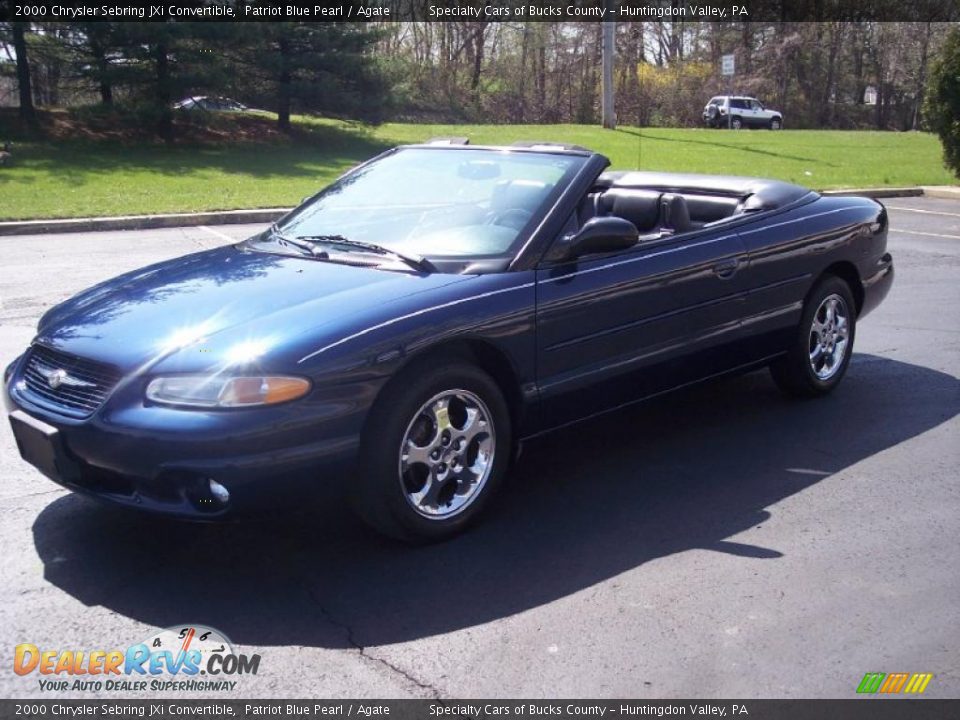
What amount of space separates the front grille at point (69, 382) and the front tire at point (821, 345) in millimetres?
3849

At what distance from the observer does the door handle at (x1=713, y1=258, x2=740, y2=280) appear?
541cm

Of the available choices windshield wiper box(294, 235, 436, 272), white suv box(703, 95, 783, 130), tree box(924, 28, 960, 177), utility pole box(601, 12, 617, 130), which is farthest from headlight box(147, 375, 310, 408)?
white suv box(703, 95, 783, 130)

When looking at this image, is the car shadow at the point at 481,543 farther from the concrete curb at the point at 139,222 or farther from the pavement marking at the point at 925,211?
the pavement marking at the point at 925,211

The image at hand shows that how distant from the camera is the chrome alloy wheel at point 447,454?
4.12 m

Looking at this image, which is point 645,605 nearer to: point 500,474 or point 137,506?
point 500,474

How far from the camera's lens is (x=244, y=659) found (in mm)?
3383

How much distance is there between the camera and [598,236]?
4.70 m

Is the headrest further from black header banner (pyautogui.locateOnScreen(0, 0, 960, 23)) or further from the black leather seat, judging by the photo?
black header banner (pyautogui.locateOnScreen(0, 0, 960, 23))

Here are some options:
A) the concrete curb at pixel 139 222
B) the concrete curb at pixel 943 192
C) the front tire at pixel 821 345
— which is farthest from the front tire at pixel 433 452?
the concrete curb at pixel 943 192

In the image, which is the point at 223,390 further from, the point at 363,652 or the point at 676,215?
the point at 676,215

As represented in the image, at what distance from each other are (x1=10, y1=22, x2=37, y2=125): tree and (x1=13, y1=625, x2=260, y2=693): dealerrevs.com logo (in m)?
23.2

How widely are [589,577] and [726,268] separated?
84.4 inches

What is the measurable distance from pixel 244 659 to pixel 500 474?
56.3 inches

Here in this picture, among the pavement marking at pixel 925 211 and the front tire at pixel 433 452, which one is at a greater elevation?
the front tire at pixel 433 452
